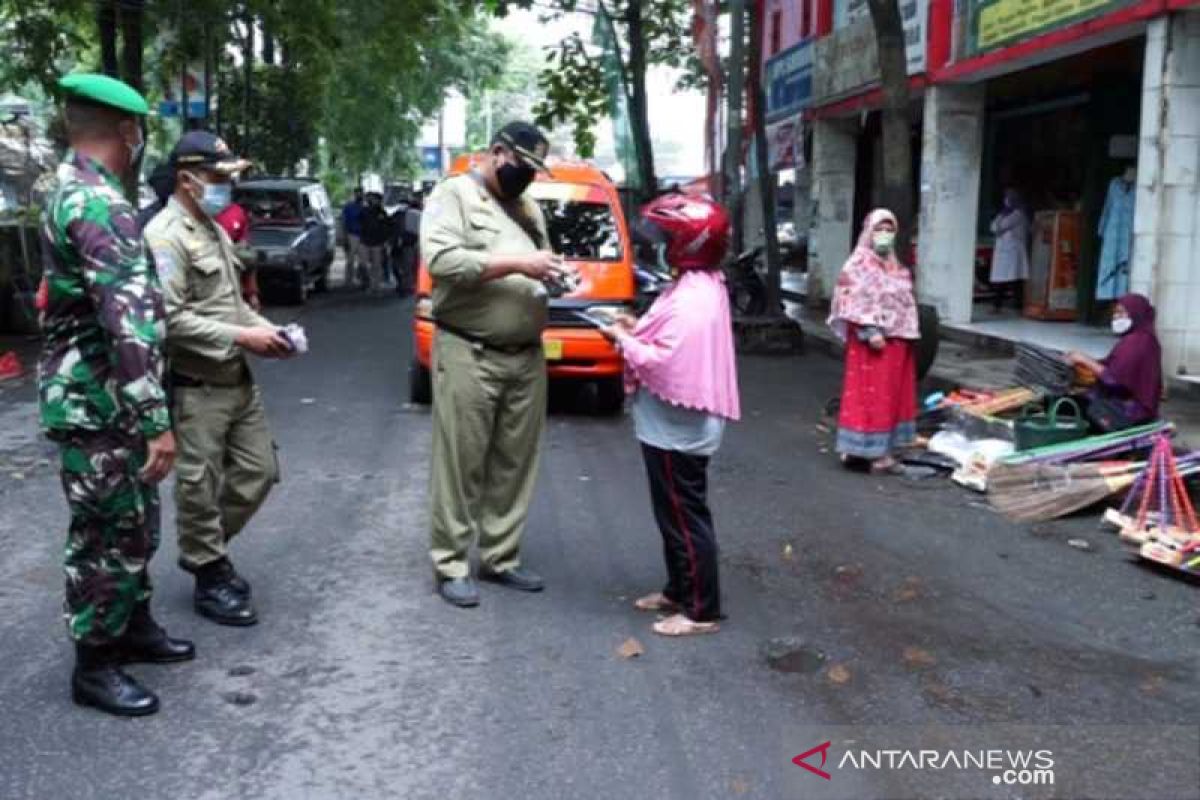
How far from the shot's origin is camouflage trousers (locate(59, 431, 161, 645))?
4.02 metres

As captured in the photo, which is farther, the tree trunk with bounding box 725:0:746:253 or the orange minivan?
the tree trunk with bounding box 725:0:746:253

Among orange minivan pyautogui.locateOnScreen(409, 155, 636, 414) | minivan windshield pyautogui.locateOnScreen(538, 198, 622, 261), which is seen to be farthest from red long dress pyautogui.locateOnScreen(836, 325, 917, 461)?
minivan windshield pyautogui.locateOnScreen(538, 198, 622, 261)

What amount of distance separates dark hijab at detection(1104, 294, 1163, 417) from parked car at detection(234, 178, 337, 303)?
13.2 meters

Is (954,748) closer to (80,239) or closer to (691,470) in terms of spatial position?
(691,470)

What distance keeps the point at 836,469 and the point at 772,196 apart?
8818 mm

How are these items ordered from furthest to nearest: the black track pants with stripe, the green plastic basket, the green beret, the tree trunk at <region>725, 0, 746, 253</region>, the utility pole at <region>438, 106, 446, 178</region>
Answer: the utility pole at <region>438, 106, 446, 178</region>
the tree trunk at <region>725, 0, 746, 253</region>
the green plastic basket
the black track pants with stripe
the green beret

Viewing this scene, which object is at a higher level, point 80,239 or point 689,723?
point 80,239

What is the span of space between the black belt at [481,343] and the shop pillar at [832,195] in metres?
15.6

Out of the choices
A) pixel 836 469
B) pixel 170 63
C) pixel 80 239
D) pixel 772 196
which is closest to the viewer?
pixel 80 239

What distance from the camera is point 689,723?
4164mm

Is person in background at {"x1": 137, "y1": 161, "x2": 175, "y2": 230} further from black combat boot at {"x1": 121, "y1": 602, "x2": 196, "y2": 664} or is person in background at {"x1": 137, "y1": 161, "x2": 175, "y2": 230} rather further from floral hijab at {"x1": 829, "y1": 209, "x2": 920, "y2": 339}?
floral hijab at {"x1": 829, "y1": 209, "x2": 920, "y2": 339}

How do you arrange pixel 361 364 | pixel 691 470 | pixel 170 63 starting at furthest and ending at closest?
pixel 170 63
pixel 361 364
pixel 691 470

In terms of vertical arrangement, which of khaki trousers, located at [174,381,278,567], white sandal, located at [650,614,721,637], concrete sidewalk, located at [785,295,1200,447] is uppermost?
khaki trousers, located at [174,381,278,567]

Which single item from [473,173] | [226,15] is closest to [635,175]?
[226,15]
